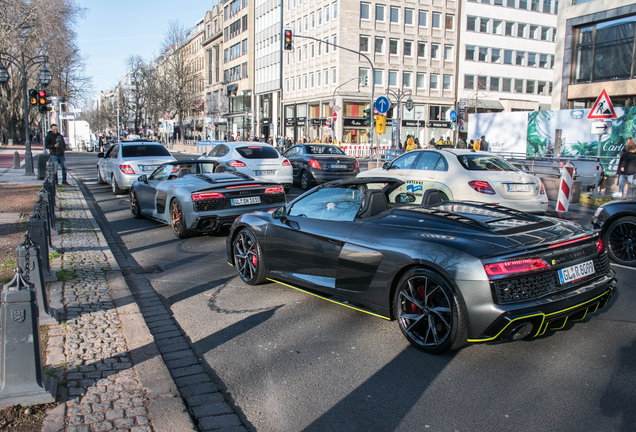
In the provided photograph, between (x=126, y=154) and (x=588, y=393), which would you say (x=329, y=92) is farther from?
(x=588, y=393)

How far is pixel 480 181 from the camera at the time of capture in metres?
10.1

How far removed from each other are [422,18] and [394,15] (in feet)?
12.1

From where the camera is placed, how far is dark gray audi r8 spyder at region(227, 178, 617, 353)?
12.9 ft

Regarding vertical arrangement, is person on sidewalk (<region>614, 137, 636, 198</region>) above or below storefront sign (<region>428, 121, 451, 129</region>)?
below

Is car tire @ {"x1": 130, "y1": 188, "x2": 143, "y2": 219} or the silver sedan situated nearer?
car tire @ {"x1": 130, "y1": 188, "x2": 143, "y2": 219}

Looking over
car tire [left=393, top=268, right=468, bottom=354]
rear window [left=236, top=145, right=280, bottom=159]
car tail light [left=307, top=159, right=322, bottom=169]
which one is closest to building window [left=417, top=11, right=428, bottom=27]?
car tail light [left=307, top=159, right=322, bottom=169]

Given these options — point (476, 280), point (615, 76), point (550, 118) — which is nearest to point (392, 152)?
point (550, 118)

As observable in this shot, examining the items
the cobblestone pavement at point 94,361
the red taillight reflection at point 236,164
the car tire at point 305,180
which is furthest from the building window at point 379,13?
the cobblestone pavement at point 94,361

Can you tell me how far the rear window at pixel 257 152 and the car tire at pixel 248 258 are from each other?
9.53 metres

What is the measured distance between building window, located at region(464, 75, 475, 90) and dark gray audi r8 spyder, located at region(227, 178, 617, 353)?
59604mm

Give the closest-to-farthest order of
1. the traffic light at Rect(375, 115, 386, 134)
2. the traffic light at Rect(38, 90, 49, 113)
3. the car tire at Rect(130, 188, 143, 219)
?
the car tire at Rect(130, 188, 143, 219) < the traffic light at Rect(375, 115, 386, 134) < the traffic light at Rect(38, 90, 49, 113)

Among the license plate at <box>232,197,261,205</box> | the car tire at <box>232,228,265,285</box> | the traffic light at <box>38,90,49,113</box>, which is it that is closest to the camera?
the car tire at <box>232,228,265,285</box>

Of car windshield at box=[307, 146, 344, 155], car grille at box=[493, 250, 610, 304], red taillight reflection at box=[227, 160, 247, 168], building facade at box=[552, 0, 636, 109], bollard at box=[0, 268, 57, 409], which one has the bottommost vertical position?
bollard at box=[0, 268, 57, 409]

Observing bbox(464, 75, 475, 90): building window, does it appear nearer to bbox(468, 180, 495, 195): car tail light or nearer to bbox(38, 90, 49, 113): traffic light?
bbox(38, 90, 49, 113): traffic light
